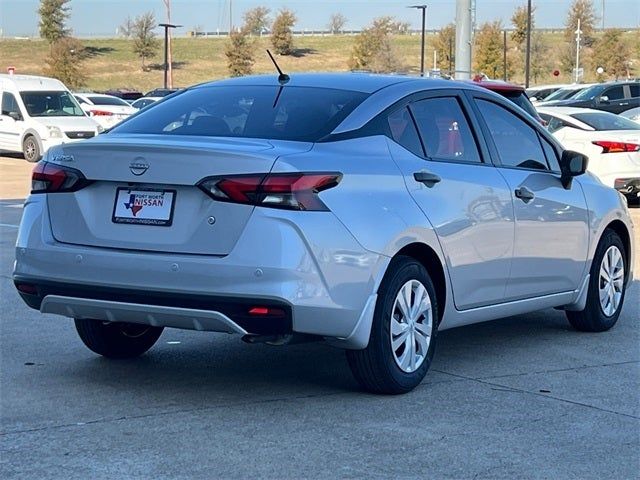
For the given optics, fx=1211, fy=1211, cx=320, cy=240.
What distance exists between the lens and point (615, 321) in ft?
26.6

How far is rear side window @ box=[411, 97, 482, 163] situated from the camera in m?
6.48

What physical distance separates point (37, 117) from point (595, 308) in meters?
21.6

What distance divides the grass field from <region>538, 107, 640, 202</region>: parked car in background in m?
62.8

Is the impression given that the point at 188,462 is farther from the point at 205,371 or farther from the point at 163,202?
the point at 205,371

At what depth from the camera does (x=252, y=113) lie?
6.25 metres

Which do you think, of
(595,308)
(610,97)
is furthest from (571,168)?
(610,97)

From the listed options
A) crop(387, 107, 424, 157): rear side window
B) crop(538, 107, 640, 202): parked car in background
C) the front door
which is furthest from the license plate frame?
the front door

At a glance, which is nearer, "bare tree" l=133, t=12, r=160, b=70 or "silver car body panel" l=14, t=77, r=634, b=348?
"silver car body panel" l=14, t=77, r=634, b=348

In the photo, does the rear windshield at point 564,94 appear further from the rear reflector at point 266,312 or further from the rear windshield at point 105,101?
the rear reflector at point 266,312

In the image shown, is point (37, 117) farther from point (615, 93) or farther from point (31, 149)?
point (615, 93)

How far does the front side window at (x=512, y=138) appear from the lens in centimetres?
712

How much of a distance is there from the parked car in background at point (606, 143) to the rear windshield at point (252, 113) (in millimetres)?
10852

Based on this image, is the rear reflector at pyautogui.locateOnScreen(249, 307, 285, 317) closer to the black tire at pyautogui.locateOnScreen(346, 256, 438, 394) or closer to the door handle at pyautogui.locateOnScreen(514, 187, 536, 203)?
the black tire at pyautogui.locateOnScreen(346, 256, 438, 394)

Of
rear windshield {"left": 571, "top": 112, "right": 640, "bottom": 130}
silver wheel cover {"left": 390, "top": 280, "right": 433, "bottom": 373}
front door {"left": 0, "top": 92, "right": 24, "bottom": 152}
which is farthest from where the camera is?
front door {"left": 0, "top": 92, "right": 24, "bottom": 152}
